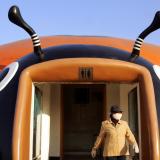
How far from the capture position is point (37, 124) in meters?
6.24

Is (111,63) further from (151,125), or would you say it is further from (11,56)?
(11,56)

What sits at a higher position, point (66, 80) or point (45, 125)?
point (66, 80)

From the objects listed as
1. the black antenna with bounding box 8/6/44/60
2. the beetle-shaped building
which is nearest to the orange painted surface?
the beetle-shaped building

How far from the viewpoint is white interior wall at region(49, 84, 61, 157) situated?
8414mm

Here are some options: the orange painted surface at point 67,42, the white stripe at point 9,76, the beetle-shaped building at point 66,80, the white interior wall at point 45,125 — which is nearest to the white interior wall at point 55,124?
the white interior wall at point 45,125

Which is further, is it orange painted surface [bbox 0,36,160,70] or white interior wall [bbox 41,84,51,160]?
orange painted surface [bbox 0,36,160,70]

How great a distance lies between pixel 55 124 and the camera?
849 centimetres

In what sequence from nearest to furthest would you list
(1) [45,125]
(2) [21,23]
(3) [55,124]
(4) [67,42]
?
(2) [21,23], (1) [45,125], (3) [55,124], (4) [67,42]

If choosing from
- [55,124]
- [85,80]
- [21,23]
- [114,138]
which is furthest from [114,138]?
[55,124]

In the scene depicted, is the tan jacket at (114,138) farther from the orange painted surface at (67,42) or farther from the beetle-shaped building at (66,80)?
the orange painted surface at (67,42)

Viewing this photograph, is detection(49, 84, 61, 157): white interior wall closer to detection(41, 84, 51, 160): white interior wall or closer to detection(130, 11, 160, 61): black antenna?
detection(41, 84, 51, 160): white interior wall

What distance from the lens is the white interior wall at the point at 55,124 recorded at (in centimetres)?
841

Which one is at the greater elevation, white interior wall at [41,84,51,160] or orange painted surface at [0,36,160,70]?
orange painted surface at [0,36,160,70]

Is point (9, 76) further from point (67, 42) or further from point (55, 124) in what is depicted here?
point (67, 42)
